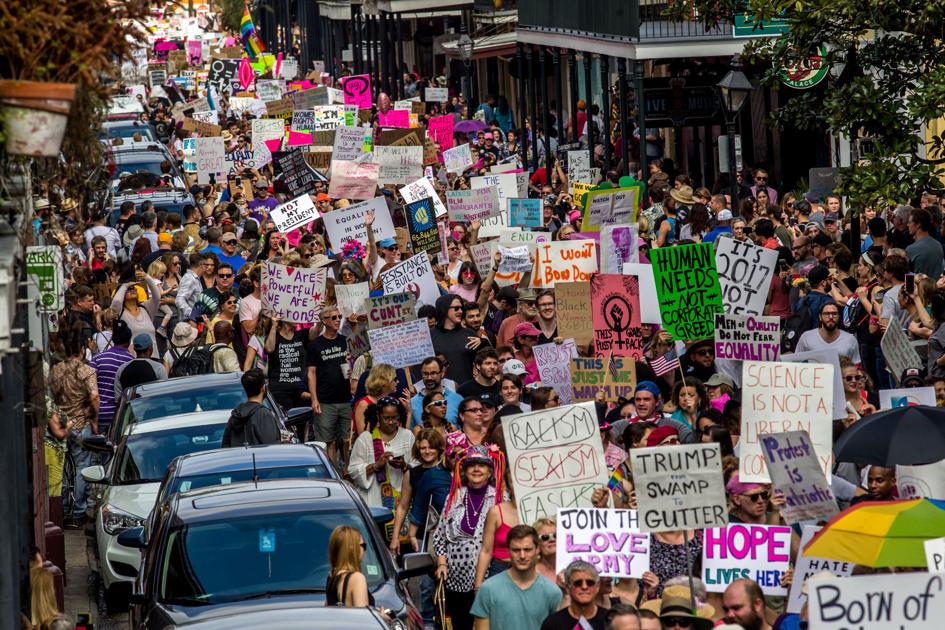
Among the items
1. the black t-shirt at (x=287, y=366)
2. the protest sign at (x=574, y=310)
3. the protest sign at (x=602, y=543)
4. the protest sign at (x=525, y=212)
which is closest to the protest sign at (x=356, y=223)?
the protest sign at (x=525, y=212)

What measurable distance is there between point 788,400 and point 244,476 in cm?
335

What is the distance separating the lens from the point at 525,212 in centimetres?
2222

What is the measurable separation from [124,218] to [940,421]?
52.2 ft

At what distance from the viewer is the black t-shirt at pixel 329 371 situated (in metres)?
15.7

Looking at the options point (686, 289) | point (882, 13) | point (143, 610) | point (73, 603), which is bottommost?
point (73, 603)

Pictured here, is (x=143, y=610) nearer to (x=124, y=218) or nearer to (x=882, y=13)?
(x=882, y=13)

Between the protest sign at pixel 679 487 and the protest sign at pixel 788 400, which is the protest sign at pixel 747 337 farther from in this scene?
the protest sign at pixel 679 487

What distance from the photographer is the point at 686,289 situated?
1373 centimetres

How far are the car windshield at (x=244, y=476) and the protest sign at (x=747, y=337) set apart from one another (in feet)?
11.3

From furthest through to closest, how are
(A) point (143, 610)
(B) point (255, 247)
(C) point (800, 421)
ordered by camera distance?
(B) point (255, 247), (C) point (800, 421), (A) point (143, 610)

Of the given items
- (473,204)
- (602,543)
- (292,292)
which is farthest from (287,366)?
(602,543)

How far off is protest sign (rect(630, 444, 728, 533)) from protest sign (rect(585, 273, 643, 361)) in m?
5.04

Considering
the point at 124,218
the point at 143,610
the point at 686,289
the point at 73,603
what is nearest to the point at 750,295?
the point at 686,289

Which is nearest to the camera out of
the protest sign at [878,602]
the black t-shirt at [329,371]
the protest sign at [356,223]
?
the protest sign at [878,602]
